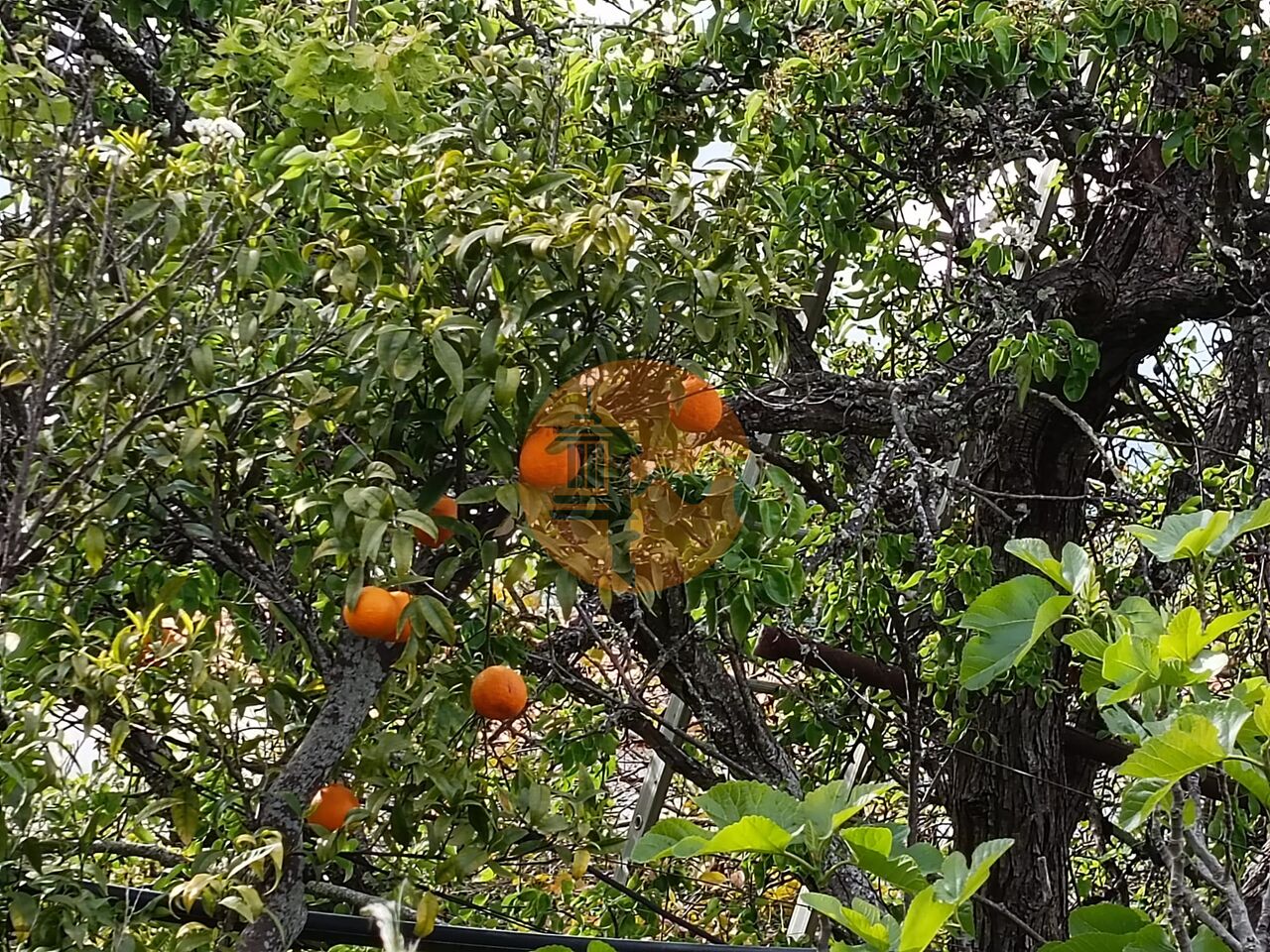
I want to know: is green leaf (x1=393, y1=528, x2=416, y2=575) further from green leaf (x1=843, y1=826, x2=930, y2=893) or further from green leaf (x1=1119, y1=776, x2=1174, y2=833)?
green leaf (x1=1119, y1=776, x2=1174, y2=833)

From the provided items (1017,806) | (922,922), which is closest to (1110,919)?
(922,922)

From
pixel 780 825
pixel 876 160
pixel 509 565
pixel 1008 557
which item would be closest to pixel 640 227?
pixel 509 565

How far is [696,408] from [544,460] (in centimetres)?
25

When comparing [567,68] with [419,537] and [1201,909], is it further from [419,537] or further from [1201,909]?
[1201,909]

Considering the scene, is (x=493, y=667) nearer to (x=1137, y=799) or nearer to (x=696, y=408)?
(x=696, y=408)

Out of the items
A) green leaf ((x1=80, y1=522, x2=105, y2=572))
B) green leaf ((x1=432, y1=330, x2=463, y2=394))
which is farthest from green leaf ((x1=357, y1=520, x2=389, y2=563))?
green leaf ((x1=80, y1=522, x2=105, y2=572))

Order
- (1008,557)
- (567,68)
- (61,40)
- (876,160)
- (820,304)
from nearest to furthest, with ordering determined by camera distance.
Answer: (61,40) < (567,68) < (876,160) < (1008,557) < (820,304)

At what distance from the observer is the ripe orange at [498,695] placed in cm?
118

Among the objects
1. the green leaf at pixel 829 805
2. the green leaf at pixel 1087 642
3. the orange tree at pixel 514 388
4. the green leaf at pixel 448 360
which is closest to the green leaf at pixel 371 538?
the orange tree at pixel 514 388

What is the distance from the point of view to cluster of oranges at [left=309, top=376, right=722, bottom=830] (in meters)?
1.03

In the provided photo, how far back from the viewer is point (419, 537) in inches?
44.5

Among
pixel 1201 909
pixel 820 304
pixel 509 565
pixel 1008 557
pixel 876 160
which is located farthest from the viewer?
pixel 820 304

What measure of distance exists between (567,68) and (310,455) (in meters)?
1.03

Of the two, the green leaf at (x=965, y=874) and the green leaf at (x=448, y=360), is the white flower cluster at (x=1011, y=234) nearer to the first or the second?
the green leaf at (x=448, y=360)
